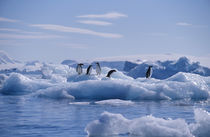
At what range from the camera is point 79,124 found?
365 inches

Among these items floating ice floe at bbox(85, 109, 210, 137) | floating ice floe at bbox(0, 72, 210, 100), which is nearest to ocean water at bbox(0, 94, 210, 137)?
floating ice floe at bbox(85, 109, 210, 137)

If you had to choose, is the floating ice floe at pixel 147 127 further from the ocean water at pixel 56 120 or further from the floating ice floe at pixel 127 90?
the floating ice floe at pixel 127 90

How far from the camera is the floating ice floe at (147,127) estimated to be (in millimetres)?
7262

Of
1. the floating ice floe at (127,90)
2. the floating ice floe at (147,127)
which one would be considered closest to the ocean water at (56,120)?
the floating ice floe at (147,127)

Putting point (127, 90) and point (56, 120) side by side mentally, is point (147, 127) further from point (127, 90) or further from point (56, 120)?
point (127, 90)

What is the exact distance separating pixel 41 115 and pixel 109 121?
13.2 feet

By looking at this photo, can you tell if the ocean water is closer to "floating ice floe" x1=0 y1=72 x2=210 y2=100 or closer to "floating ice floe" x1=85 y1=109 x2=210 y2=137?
"floating ice floe" x1=85 y1=109 x2=210 y2=137

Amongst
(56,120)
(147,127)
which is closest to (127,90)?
(56,120)

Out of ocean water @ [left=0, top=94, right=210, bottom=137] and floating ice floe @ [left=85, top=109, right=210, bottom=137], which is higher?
floating ice floe @ [left=85, top=109, right=210, bottom=137]

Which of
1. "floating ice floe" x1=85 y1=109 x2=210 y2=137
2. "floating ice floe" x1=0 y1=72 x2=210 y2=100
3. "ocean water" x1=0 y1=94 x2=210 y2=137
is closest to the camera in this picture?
"floating ice floe" x1=85 y1=109 x2=210 y2=137

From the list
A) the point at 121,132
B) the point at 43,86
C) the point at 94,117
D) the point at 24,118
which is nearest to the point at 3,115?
the point at 24,118

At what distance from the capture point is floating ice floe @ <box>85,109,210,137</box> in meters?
7.26

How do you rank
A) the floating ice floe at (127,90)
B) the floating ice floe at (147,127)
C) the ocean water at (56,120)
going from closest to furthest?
the floating ice floe at (147,127) → the ocean water at (56,120) → the floating ice floe at (127,90)

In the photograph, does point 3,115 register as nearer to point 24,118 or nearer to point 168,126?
point 24,118
